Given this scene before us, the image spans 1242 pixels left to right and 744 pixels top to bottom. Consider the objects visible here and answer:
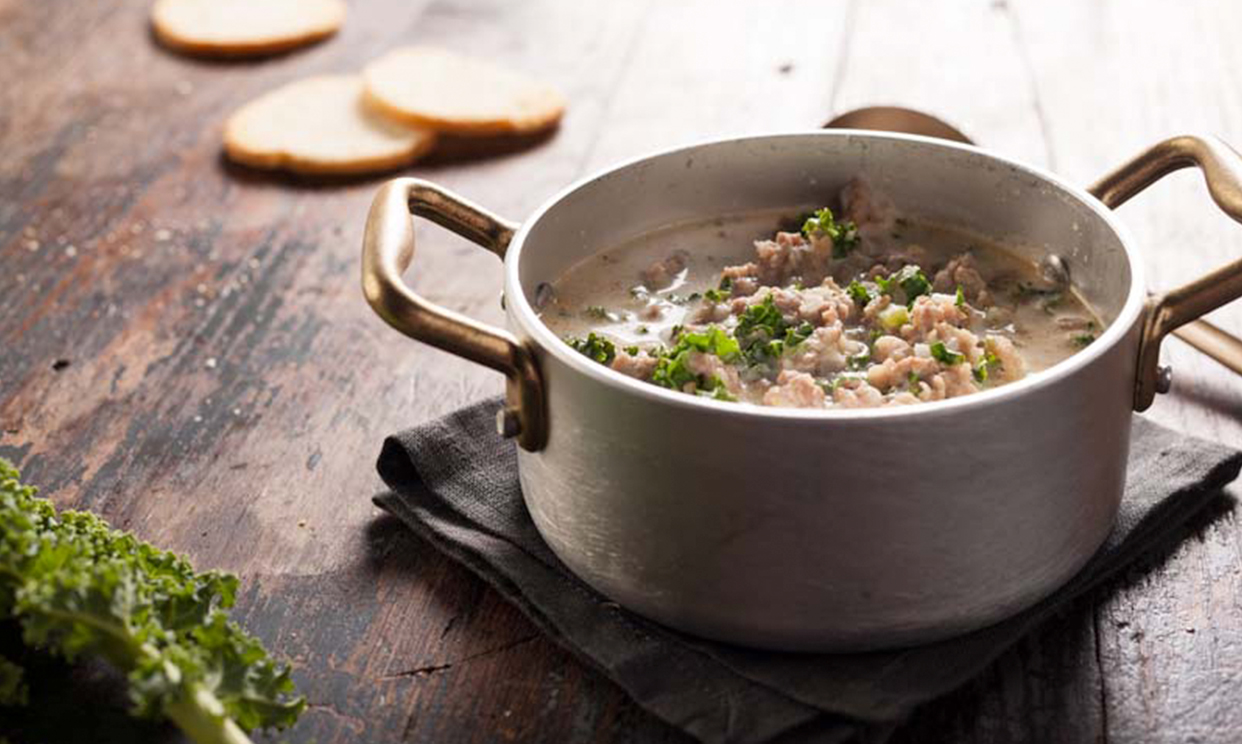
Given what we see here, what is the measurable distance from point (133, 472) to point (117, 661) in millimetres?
651

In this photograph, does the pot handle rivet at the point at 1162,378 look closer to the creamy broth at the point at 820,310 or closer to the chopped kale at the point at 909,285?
the creamy broth at the point at 820,310

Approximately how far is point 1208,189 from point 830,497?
0.71 metres

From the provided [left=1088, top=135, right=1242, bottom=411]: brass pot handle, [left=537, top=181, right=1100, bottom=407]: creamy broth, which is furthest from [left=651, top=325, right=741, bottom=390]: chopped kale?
[left=1088, top=135, right=1242, bottom=411]: brass pot handle

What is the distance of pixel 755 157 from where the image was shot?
2.27 metres

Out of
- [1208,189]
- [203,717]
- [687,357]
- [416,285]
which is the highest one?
[1208,189]

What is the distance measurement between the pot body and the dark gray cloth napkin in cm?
3

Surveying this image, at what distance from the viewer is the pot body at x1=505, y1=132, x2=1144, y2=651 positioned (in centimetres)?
158

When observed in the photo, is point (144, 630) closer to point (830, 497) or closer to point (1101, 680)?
point (830, 497)

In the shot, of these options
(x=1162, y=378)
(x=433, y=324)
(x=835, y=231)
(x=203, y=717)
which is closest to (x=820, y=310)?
(x=835, y=231)

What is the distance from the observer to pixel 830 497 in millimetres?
1589

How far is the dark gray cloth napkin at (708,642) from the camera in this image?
165cm

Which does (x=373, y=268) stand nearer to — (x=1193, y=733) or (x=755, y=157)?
(x=755, y=157)

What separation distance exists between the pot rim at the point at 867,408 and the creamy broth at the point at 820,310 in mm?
100

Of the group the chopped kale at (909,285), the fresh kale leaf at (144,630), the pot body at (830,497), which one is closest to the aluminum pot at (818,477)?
the pot body at (830,497)
